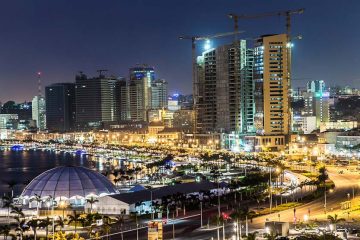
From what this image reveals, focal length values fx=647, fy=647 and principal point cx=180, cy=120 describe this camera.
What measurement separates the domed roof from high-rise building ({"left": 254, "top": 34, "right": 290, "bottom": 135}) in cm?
6618

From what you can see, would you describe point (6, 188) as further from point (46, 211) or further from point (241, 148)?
point (241, 148)

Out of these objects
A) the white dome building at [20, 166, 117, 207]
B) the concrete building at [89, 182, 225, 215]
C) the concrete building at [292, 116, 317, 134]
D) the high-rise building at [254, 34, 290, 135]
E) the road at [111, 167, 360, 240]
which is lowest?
the road at [111, 167, 360, 240]

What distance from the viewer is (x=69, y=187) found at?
47719 millimetres

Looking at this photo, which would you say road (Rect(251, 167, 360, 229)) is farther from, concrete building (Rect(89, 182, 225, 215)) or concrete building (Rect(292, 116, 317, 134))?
concrete building (Rect(292, 116, 317, 134))

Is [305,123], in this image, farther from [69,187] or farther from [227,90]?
[69,187]

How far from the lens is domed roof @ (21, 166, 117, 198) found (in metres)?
47.3

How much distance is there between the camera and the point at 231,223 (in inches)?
1517

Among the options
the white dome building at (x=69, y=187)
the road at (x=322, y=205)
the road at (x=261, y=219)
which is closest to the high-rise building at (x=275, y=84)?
the road at (x=322, y=205)

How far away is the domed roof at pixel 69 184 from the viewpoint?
155 feet

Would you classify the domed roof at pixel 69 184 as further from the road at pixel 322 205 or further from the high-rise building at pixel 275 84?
the high-rise building at pixel 275 84

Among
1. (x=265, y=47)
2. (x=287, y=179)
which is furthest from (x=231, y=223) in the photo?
(x=265, y=47)

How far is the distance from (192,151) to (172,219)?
79770 mm

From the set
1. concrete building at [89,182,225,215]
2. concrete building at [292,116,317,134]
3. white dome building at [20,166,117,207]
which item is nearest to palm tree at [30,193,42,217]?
white dome building at [20,166,117,207]

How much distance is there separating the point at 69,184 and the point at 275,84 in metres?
72.0
